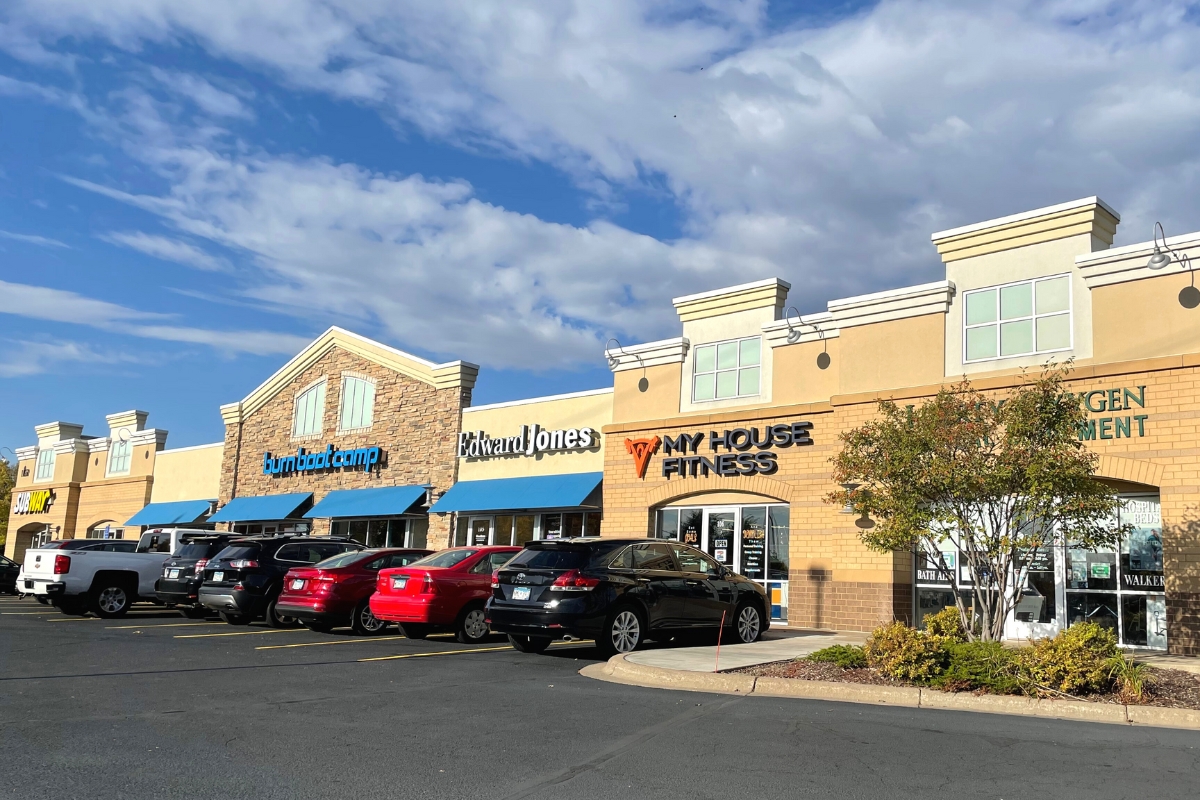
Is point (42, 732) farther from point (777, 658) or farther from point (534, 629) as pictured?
point (777, 658)

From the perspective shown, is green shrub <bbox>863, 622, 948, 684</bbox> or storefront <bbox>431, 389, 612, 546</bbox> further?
storefront <bbox>431, 389, 612, 546</bbox>

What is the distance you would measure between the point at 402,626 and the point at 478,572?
4.89 feet

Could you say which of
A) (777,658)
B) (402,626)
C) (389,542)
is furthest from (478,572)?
(389,542)

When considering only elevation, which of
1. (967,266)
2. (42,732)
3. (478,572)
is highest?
(967,266)

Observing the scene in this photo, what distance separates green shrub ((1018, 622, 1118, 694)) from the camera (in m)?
9.65

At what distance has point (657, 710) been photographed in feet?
30.1

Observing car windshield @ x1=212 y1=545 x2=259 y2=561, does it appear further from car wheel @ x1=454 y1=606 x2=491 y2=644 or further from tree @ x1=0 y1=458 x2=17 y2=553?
tree @ x1=0 y1=458 x2=17 y2=553

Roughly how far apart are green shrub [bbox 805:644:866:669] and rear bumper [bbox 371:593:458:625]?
5.80m

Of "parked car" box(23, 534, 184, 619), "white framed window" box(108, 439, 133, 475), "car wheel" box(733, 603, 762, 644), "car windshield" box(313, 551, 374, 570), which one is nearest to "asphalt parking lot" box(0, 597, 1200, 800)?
"car wheel" box(733, 603, 762, 644)

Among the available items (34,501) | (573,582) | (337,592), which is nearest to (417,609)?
(337,592)

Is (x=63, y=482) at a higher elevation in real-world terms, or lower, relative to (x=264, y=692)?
higher

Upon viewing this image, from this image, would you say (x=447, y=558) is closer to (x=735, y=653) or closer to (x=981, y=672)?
(x=735, y=653)

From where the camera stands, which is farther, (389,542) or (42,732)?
(389,542)

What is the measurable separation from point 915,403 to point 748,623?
561cm
